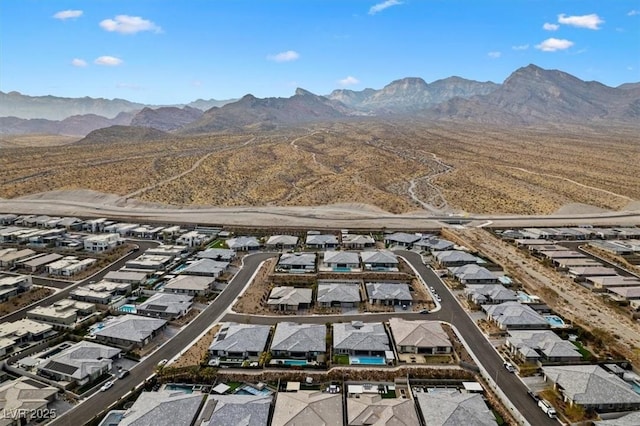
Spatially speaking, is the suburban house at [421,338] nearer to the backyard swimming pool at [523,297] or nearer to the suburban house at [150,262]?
the backyard swimming pool at [523,297]

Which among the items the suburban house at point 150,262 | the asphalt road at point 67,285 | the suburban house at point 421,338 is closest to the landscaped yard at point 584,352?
the suburban house at point 421,338

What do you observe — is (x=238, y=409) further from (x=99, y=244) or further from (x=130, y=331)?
(x=99, y=244)

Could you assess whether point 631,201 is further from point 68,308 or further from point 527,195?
point 68,308

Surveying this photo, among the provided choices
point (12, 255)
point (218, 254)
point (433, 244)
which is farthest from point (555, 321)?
point (12, 255)

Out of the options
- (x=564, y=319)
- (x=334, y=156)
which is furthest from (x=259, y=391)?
(x=334, y=156)

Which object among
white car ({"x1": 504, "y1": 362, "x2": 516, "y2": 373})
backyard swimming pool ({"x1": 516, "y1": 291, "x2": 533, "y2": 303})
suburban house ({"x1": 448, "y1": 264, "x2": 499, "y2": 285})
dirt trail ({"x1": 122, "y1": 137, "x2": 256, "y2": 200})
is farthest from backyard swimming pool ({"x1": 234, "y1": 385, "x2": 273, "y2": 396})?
dirt trail ({"x1": 122, "y1": 137, "x2": 256, "y2": 200})
